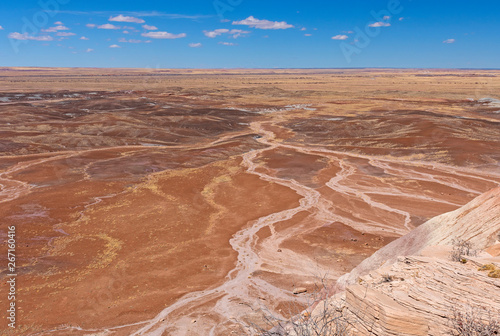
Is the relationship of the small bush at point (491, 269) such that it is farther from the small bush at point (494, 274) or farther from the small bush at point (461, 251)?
the small bush at point (461, 251)

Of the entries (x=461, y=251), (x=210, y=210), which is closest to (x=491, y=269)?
(x=461, y=251)

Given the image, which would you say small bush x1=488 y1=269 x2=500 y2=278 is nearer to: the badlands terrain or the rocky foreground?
the rocky foreground

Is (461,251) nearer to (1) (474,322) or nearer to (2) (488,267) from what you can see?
(2) (488,267)

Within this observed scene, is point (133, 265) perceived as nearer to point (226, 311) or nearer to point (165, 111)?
point (226, 311)

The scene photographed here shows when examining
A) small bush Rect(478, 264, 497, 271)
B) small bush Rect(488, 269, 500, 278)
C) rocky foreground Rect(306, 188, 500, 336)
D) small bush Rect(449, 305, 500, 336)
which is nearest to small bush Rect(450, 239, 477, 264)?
rocky foreground Rect(306, 188, 500, 336)

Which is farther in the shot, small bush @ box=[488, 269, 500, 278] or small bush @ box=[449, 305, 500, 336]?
small bush @ box=[488, 269, 500, 278]

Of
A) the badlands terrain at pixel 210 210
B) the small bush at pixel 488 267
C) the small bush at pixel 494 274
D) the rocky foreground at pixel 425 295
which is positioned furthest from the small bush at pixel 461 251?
the small bush at pixel 494 274

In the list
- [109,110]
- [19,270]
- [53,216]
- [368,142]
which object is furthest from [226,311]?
[109,110]

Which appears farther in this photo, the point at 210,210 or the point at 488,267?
the point at 210,210
